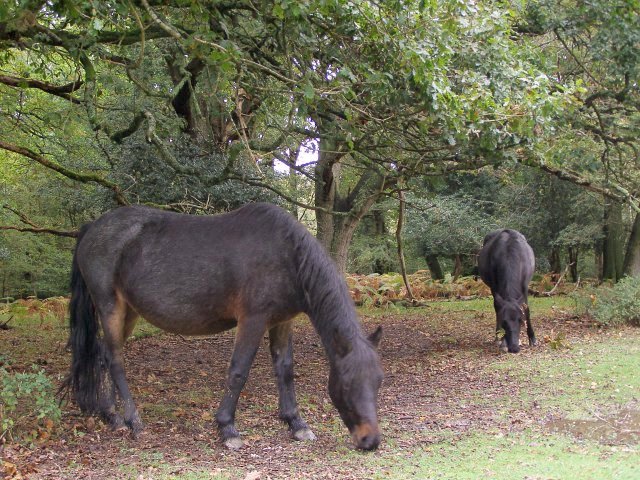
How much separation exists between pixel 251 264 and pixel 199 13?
8.61 ft

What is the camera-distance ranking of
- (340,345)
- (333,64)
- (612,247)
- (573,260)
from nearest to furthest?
(340,345) → (333,64) → (612,247) → (573,260)

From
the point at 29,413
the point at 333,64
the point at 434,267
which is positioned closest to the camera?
the point at 29,413

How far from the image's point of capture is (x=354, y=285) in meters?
17.2

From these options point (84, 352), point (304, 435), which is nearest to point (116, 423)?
point (84, 352)

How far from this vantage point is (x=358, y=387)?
16.2ft

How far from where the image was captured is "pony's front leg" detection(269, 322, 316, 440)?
5.79 metres

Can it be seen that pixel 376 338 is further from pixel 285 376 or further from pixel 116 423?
pixel 116 423

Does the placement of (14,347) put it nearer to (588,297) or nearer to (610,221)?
(588,297)

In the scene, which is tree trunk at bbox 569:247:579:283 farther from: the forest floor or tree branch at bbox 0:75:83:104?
tree branch at bbox 0:75:83:104

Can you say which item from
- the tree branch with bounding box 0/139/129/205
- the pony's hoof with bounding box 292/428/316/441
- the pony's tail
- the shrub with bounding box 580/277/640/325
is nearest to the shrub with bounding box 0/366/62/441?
the pony's tail

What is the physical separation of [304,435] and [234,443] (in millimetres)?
648

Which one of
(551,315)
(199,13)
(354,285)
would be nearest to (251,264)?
(199,13)

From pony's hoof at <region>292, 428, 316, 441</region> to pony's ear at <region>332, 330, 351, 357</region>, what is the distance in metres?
0.98

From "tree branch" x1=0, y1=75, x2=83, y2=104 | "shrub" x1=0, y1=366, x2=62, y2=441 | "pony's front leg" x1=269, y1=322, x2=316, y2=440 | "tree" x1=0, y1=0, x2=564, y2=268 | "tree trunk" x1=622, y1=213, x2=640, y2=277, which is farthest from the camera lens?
"tree trunk" x1=622, y1=213, x2=640, y2=277
